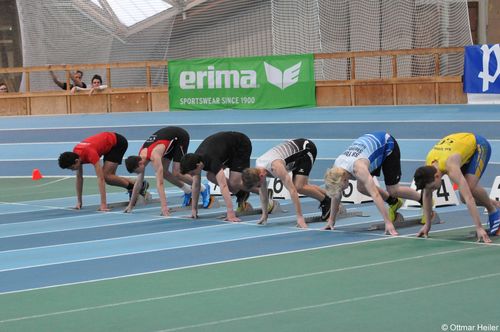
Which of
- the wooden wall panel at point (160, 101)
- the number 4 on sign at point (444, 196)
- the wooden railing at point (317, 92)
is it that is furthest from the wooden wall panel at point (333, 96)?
the number 4 on sign at point (444, 196)

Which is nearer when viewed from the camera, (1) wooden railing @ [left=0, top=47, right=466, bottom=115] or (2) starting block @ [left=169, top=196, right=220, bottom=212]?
(2) starting block @ [left=169, top=196, right=220, bottom=212]

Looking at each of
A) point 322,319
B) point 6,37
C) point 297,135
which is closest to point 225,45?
point 297,135

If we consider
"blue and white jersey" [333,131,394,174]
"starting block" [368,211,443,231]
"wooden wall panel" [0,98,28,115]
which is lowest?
"starting block" [368,211,443,231]

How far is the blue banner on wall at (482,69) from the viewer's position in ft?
66.7

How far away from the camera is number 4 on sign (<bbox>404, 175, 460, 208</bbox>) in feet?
45.4

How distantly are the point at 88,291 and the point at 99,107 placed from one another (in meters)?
16.2

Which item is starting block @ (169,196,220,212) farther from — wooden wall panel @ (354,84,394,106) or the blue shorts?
wooden wall panel @ (354,84,394,106)

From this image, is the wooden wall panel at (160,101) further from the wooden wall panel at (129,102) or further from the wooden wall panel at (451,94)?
the wooden wall panel at (451,94)

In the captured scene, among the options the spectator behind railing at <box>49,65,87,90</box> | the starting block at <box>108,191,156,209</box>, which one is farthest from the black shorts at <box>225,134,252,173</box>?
the spectator behind railing at <box>49,65,87,90</box>

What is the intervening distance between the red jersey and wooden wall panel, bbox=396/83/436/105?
8.52 meters

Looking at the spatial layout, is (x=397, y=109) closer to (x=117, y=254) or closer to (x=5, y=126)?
(x=5, y=126)

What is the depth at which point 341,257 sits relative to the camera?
10.2 metres

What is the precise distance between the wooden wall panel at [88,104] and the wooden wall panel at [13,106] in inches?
50.3

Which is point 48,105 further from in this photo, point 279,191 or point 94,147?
point 279,191
